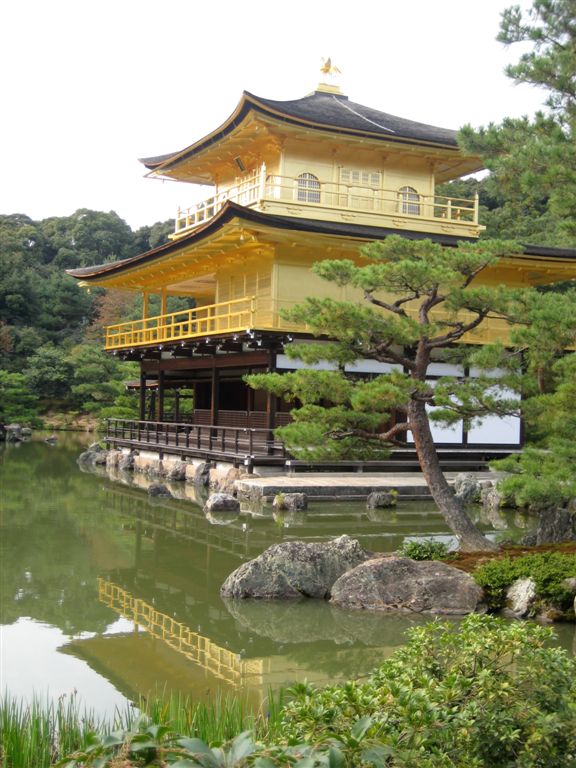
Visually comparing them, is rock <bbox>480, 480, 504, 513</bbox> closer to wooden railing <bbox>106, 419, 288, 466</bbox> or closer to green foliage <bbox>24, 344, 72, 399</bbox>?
wooden railing <bbox>106, 419, 288, 466</bbox>

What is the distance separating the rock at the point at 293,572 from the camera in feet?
29.4

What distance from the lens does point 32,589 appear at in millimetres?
9500

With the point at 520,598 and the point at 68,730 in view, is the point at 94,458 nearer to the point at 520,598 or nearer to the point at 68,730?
the point at 520,598

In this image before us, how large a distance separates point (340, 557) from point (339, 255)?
41.4ft

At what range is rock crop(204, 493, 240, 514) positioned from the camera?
51.5ft

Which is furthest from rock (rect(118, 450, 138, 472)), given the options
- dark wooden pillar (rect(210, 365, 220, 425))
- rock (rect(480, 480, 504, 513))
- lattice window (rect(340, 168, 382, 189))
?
rock (rect(480, 480, 504, 513))

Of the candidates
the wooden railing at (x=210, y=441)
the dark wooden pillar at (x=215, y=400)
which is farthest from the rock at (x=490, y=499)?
the dark wooden pillar at (x=215, y=400)

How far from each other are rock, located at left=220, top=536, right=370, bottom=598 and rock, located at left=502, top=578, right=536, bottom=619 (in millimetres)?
1727

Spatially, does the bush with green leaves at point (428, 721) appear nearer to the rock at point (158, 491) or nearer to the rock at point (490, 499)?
the rock at point (490, 499)

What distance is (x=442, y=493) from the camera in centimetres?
1048

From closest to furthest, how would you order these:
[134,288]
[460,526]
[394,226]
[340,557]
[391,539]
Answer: [340,557] < [460,526] < [391,539] < [394,226] < [134,288]

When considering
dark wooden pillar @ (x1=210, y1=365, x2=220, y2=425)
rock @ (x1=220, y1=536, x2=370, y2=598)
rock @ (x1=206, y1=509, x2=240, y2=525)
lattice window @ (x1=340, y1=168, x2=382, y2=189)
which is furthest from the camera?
lattice window @ (x1=340, y1=168, x2=382, y2=189)

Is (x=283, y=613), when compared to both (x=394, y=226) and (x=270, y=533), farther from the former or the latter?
(x=394, y=226)

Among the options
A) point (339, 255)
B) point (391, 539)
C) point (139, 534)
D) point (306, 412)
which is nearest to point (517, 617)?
point (306, 412)
